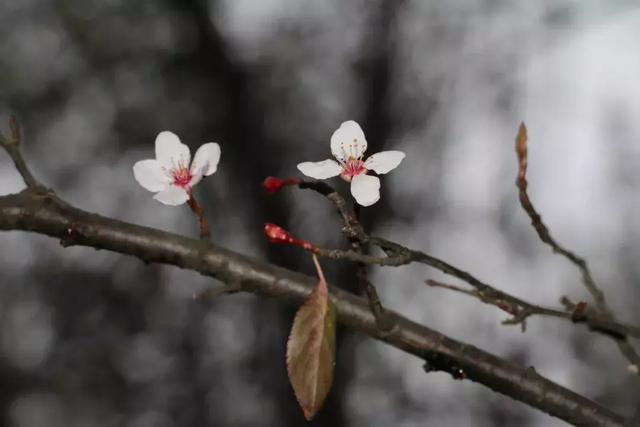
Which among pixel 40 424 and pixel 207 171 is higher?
pixel 207 171

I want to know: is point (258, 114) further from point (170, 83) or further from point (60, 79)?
point (60, 79)

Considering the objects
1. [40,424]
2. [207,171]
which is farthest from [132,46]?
[207,171]

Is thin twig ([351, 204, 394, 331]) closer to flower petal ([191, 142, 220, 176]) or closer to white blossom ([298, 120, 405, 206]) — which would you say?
white blossom ([298, 120, 405, 206])

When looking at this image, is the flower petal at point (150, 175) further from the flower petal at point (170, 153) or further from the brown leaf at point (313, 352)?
the brown leaf at point (313, 352)

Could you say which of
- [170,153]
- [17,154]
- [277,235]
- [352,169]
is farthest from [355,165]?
[17,154]

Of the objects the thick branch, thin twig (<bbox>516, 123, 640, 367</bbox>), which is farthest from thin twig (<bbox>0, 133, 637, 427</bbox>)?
thin twig (<bbox>516, 123, 640, 367</bbox>)

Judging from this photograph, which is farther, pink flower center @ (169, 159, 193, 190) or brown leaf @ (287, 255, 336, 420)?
pink flower center @ (169, 159, 193, 190)
